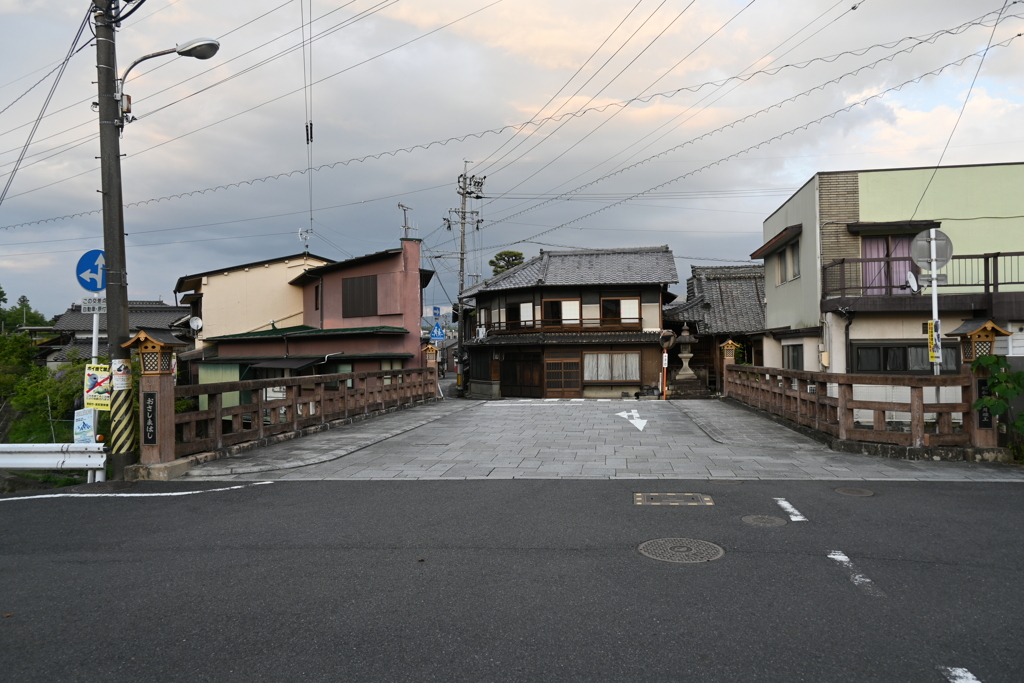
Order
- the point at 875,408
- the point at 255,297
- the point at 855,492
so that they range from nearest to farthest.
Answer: the point at 855,492 < the point at 875,408 < the point at 255,297

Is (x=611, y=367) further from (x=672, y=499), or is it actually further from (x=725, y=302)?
(x=672, y=499)

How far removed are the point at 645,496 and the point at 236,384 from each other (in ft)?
24.2

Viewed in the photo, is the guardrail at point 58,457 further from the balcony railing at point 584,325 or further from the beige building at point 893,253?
the balcony railing at point 584,325

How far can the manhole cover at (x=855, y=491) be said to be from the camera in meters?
7.71

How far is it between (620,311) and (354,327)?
1588cm

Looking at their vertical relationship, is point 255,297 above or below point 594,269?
below

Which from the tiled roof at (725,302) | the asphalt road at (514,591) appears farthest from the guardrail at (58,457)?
the tiled roof at (725,302)

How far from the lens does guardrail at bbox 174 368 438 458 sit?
10703mm

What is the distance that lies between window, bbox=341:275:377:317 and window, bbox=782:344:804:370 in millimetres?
16057

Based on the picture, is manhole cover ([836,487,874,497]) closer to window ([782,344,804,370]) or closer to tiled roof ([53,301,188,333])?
window ([782,344,804,370])

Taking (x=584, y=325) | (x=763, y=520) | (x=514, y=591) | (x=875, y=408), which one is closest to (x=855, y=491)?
(x=763, y=520)

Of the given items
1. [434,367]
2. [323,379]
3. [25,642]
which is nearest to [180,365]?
[434,367]

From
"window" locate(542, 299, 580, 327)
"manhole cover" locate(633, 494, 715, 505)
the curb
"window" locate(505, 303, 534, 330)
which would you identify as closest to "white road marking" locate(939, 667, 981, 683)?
"manhole cover" locate(633, 494, 715, 505)

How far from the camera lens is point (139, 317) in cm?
5416
